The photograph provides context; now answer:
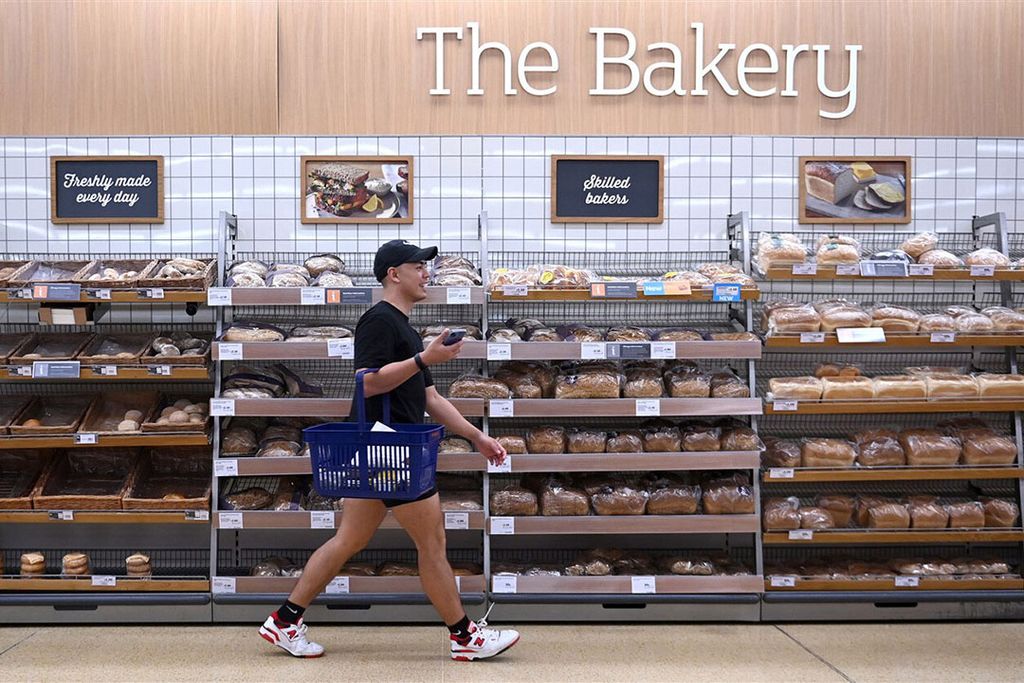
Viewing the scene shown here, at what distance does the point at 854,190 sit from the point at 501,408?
245 cm

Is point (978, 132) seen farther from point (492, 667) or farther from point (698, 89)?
point (492, 667)

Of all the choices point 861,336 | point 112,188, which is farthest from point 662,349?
point 112,188

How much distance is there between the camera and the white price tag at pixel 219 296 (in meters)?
3.86

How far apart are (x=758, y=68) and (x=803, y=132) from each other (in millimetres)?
446

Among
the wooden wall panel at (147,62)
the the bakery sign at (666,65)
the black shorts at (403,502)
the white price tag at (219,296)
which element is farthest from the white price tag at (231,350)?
the the bakery sign at (666,65)

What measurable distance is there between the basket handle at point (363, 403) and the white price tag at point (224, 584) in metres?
1.35

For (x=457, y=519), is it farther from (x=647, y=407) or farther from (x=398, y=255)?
(x=398, y=255)

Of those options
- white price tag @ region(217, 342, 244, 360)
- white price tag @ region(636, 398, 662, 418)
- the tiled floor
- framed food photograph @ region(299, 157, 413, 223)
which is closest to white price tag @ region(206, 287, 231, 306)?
white price tag @ region(217, 342, 244, 360)

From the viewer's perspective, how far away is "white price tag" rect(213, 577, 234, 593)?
392 cm

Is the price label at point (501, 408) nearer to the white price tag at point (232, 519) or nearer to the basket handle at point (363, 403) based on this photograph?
the basket handle at point (363, 403)

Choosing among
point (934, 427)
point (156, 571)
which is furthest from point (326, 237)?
point (934, 427)

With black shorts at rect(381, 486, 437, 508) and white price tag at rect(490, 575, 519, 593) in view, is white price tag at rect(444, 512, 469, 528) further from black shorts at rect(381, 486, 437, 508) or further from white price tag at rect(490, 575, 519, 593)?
black shorts at rect(381, 486, 437, 508)

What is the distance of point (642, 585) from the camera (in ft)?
12.9

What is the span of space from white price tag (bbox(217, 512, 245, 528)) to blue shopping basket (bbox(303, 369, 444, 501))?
38.5 inches
